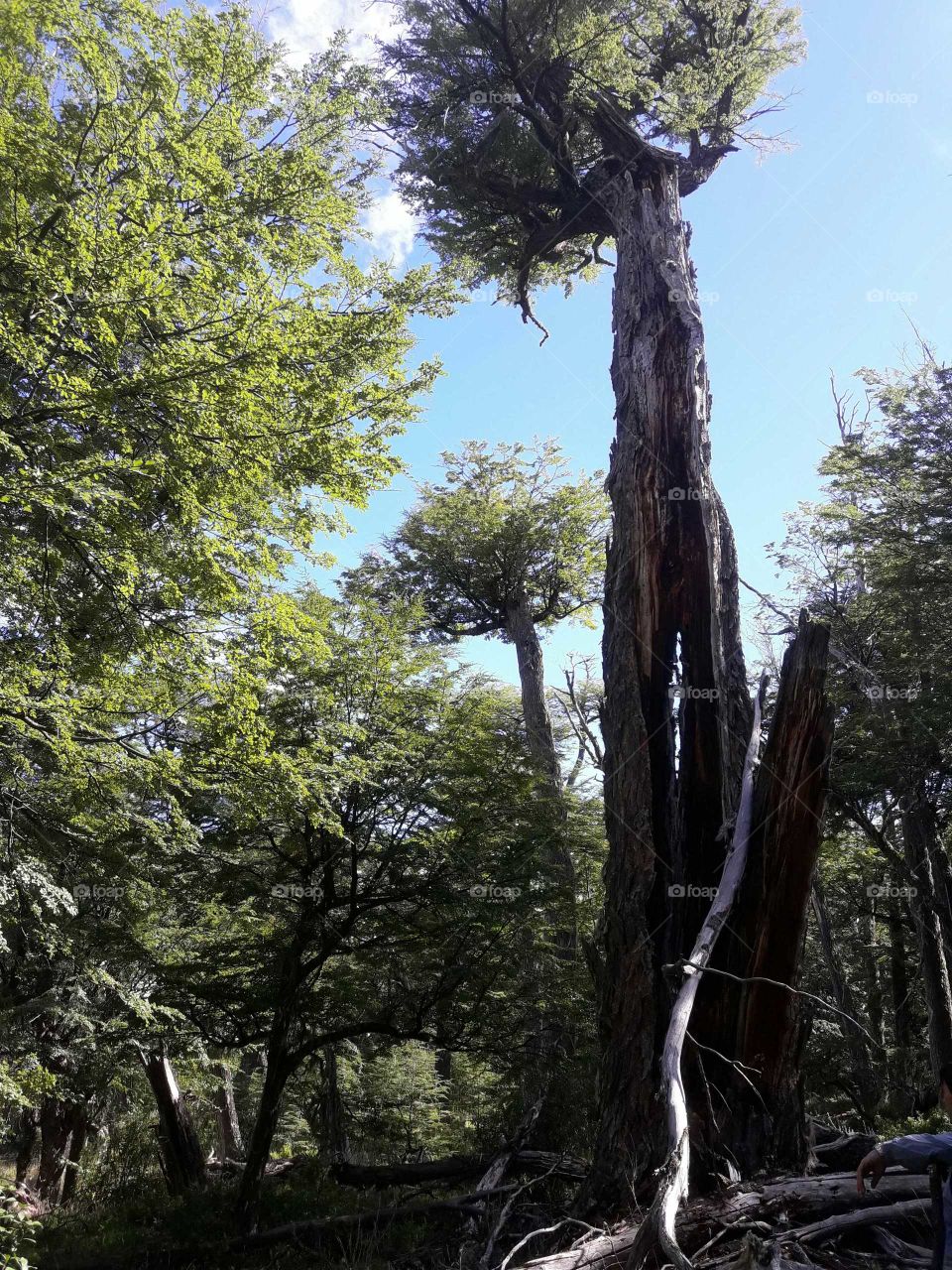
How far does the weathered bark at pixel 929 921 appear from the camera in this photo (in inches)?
463

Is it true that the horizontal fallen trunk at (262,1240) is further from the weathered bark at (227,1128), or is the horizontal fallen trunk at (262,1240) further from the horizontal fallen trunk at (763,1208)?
the weathered bark at (227,1128)

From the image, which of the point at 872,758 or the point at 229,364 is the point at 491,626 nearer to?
the point at 872,758

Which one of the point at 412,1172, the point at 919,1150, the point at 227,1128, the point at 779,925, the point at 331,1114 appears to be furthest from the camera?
the point at 227,1128

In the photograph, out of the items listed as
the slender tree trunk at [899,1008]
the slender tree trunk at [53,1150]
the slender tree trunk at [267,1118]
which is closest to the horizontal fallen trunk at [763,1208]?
the slender tree trunk at [267,1118]

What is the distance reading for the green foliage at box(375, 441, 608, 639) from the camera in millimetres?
15445

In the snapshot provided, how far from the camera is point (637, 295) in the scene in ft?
20.7

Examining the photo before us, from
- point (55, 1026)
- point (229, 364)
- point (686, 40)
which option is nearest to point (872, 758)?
point (686, 40)

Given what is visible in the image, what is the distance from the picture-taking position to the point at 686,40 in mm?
7953

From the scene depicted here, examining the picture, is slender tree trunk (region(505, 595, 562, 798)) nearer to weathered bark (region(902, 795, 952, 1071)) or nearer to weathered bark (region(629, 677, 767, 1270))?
weathered bark (region(902, 795, 952, 1071))

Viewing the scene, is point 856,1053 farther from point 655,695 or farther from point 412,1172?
point 655,695

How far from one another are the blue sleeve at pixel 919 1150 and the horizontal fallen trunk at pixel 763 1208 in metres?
0.26

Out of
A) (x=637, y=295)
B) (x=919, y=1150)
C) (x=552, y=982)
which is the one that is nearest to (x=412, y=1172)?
(x=552, y=982)

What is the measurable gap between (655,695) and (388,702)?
3.36m

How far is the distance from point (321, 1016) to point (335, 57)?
29.1 feet
